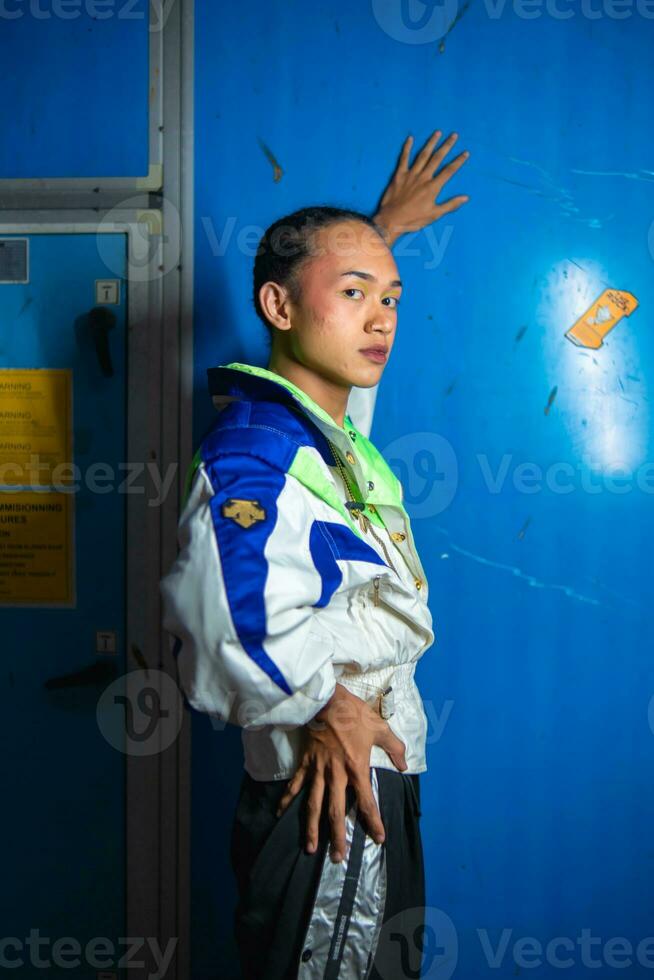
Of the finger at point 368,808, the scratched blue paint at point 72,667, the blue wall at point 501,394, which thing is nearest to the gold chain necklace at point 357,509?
the finger at point 368,808

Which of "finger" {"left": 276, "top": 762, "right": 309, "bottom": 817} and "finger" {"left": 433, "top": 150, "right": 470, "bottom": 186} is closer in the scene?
"finger" {"left": 276, "top": 762, "right": 309, "bottom": 817}

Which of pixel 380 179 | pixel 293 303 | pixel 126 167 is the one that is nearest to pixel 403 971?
pixel 293 303

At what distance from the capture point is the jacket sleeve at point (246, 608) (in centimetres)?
78

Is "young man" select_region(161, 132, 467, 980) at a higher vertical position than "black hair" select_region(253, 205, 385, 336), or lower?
lower

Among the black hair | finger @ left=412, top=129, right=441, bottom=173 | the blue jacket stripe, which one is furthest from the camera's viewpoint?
finger @ left=412, top=129, right=441, bottom=173

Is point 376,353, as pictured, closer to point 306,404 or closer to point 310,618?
point 306,404

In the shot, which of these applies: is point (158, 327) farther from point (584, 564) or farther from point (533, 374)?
point (584, 564)

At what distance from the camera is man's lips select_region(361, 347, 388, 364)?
110cm

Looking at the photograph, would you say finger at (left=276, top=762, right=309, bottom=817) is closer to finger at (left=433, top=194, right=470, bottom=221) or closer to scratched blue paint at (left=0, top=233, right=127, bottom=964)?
scratched blue paint at (left=0, top=233, right=127, bottom=964)

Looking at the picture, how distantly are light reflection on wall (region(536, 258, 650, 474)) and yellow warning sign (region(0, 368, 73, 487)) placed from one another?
1086 millimetres

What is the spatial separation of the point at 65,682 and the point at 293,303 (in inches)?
38.2

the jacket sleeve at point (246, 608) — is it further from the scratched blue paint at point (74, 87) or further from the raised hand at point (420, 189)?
the scratched blue paint at point (74, 87)

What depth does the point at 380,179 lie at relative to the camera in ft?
4.82

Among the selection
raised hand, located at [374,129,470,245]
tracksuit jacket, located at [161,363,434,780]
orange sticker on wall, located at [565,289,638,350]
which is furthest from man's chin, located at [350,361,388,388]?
orange sticker on wall, located at [565,289,638,350]
